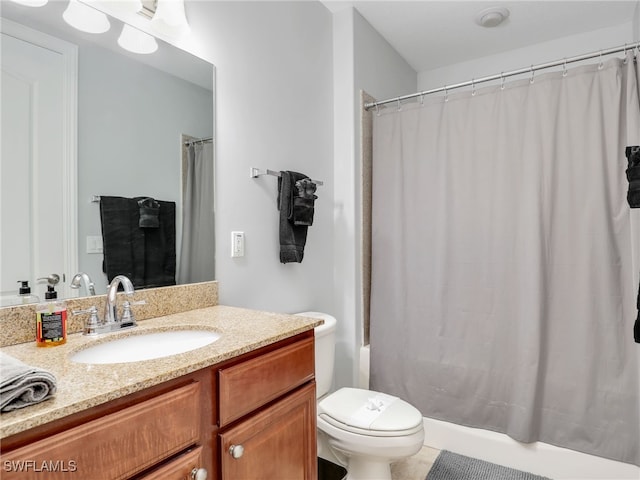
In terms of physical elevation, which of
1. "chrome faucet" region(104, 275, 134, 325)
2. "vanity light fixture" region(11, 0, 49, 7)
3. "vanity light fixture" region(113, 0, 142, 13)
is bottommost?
"chrome faucet" region(104, 275, 134, 325)

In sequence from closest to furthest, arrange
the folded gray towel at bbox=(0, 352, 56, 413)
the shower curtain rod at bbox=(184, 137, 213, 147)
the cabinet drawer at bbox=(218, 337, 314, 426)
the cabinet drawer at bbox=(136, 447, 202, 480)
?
the folded gray towel at bbox=(0, 352, 56, 413) < the cabinet drawer at bbox=(136, 447, 202, 480) < the cabinet drawer at bbox=(218, 337, 314, 426) < the shower curtain rod at bbox=(184, 137, 213, 147)

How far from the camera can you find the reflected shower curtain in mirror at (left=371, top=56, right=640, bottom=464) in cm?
174

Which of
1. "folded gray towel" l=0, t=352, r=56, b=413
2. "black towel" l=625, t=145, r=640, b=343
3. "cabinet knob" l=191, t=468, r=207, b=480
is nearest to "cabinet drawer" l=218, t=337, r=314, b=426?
"cabinet knob" l=191, t=468, r=207, b=480

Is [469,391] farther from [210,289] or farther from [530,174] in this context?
[210,289]

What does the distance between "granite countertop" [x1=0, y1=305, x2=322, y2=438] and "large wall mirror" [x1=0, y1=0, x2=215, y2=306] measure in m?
0.19

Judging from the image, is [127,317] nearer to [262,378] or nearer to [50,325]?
[50,325]

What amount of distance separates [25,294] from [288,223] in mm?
1043

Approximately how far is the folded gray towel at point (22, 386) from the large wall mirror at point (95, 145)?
47 cm

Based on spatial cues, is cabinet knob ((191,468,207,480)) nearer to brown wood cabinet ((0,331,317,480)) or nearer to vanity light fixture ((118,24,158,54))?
brown wood cabinet ((0,331,317,480))

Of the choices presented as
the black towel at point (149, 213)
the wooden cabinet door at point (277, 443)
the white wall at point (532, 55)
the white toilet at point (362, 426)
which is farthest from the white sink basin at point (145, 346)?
the white wall at point (532, 55)

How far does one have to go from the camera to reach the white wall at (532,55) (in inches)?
96.7

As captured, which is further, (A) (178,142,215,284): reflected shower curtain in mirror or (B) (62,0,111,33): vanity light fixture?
(A) (178,142,215,284): reflected shower curtain in mirror

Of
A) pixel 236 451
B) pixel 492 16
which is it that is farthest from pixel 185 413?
pixel 492 16

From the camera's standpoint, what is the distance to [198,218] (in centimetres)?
153
